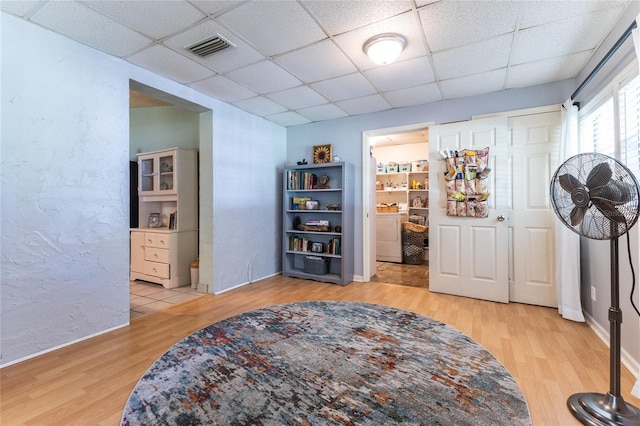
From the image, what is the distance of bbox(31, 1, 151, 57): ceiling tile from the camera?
1.86 metres

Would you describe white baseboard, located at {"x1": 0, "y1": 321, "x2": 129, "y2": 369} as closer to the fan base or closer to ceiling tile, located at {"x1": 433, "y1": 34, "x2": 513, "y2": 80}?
the fan base

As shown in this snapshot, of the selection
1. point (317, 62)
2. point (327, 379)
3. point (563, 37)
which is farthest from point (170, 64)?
point (563, 37)

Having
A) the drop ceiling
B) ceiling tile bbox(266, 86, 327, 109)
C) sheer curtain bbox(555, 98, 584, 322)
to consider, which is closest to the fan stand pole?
sheer curtain bbox(555, 98, 584, 322)

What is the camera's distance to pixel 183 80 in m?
2.90

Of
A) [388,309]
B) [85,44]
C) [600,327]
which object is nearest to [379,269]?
[388,309]

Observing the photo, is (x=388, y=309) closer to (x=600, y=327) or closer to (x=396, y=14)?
(x=600, y=327)

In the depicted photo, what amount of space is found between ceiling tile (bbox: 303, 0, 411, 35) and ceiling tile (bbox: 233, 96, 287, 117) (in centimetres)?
159

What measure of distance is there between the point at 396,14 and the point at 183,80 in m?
2.16

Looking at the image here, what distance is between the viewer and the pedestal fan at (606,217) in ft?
4.42

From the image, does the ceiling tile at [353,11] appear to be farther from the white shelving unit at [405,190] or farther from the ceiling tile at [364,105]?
the white shelving unit at [405,190]

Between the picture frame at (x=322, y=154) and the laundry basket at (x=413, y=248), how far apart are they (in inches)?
87.5

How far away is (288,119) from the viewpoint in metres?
4.20

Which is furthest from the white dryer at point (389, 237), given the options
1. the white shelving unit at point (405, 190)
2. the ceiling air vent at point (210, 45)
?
the ceiling air vent at point (210, 45)

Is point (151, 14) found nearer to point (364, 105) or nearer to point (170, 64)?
point (170, 64)
